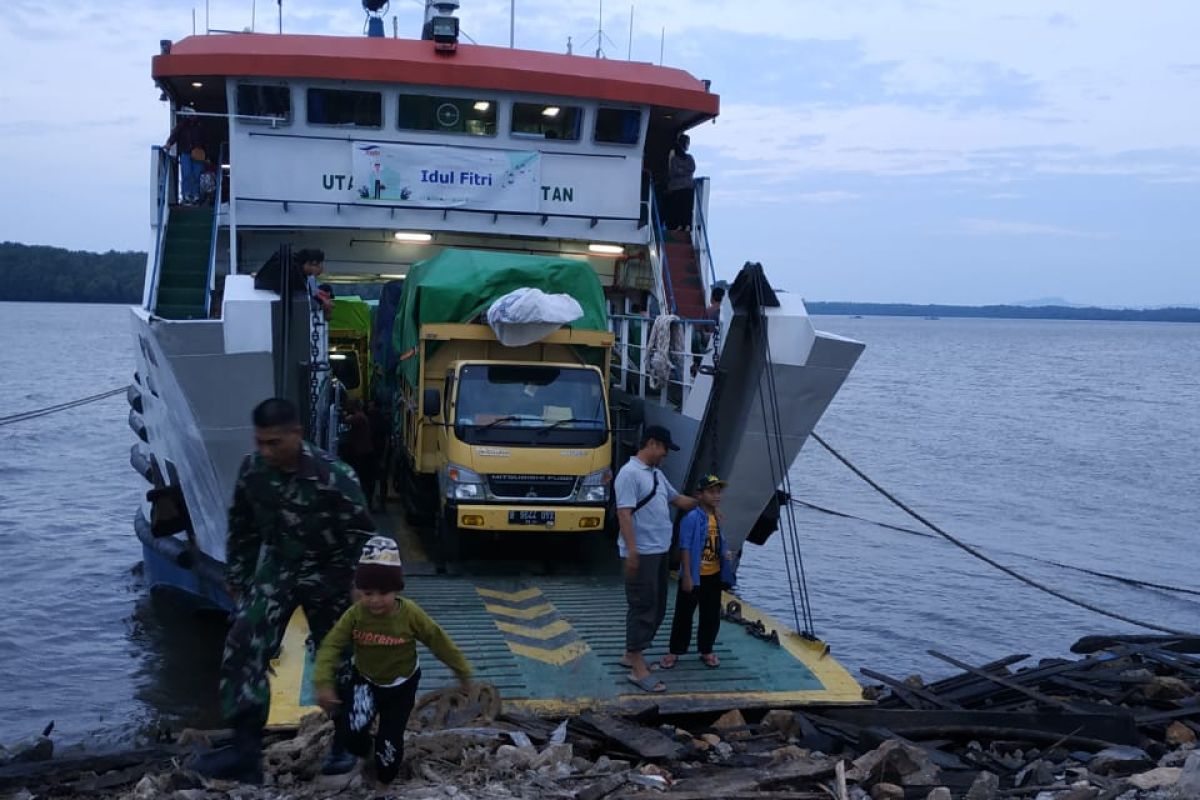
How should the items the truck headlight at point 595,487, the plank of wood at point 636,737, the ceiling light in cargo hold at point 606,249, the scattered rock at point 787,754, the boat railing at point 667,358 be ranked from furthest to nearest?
the ceiling light in cargo hold at point 606,249
the boat railing at point 667,358
the truck headlight at point 595,487
the scattered rock at point 787,754
the plank of wood at point 636,737

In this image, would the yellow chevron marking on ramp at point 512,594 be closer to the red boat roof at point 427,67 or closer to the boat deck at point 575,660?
the boat deck at point 575,660

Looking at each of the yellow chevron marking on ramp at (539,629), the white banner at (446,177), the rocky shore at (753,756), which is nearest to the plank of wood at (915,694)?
the rocky shore at (753,756)

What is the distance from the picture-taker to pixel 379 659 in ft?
18.2

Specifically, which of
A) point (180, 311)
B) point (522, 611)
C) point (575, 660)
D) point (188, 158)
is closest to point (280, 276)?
point (180, 311)

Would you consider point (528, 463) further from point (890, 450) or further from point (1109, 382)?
point (1109, 382)

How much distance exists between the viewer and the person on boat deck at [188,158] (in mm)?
14695

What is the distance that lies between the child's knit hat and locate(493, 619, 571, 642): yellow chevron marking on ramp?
12.4 feet

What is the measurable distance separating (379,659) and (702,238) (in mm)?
10079

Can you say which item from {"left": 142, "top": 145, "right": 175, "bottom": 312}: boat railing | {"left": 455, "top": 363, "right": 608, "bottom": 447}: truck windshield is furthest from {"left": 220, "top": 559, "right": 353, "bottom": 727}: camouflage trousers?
{"left": 142, "top": 145, "right": 175, "bottom": 312}: boat railing

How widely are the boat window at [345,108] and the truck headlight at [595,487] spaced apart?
19.0 ft

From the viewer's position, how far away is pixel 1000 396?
58.5m

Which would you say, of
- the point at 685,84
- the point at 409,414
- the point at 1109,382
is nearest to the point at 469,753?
the point at 409,414

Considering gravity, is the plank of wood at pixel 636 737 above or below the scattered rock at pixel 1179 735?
above

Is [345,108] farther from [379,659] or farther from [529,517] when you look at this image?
[379,659]
